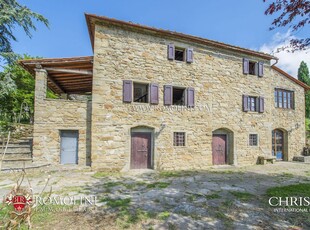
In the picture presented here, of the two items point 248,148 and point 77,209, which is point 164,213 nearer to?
point 77,209

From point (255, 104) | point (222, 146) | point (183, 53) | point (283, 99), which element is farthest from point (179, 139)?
point (283, 99)

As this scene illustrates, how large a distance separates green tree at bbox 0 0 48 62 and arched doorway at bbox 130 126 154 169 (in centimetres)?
838

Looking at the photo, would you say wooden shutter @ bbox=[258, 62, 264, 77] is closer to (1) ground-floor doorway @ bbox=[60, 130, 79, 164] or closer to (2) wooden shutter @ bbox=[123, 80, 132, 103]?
(2) wooden shutter @ bbox=[123, 80, 132, 103]

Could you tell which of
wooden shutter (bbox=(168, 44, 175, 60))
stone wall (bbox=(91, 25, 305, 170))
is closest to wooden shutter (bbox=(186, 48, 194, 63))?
stone wall (bbox=(91, 25, 305, 170))

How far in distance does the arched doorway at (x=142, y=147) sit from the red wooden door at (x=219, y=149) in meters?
3.92

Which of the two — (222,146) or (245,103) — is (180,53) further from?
(222,146)

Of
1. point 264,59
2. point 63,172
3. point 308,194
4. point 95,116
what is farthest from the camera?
point 264,59

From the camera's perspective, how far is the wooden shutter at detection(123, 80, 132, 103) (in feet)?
28.5

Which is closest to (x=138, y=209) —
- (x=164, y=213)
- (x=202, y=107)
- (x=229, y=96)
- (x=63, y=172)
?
(x=164, y=213)

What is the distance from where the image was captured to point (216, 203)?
4.64 metres

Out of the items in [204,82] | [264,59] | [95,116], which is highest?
[264,59]

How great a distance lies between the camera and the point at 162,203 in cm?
459

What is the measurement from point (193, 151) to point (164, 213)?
19.9ft

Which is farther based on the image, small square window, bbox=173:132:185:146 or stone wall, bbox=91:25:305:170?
small square window, bbox=173:132:185:146
